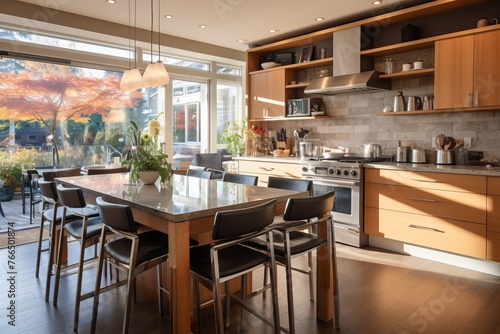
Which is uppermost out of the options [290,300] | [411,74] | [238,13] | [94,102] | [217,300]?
[238,13]

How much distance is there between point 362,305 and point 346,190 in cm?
172

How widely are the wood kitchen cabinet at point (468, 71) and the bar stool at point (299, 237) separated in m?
2.25

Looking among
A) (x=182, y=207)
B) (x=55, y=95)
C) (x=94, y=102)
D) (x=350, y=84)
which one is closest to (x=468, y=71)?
(x=350, y=84)

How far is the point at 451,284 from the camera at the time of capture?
310cm

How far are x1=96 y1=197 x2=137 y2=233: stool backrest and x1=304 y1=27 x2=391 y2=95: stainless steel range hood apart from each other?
322 cm

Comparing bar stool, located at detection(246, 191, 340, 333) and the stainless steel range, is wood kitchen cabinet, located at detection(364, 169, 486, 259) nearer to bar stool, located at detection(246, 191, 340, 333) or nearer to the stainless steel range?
the stainless steel range

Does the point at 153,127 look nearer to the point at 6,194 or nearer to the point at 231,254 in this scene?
the point at 231,254

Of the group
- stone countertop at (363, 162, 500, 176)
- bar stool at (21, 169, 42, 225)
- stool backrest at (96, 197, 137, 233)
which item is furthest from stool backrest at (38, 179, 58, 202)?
stone countertop at (363, 162, 500, 176)

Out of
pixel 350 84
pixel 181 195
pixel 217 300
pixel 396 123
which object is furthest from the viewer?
pixel 396 123

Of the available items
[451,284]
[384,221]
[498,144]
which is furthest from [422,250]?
Result: [498,144]

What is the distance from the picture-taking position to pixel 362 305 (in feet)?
8.79

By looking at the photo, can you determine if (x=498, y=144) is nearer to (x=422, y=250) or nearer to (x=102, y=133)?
(x=422, y=250)

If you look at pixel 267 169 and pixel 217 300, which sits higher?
pixel 267 169

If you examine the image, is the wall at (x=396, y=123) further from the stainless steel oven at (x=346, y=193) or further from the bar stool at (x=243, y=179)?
the bar stool at (x=243, y=179)
